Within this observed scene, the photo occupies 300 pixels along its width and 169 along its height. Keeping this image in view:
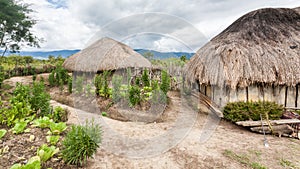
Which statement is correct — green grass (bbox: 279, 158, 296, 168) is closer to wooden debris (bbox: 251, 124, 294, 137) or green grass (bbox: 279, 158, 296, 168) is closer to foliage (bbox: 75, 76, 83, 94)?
wooden debris (bbox: 251, 124, 294, 137)

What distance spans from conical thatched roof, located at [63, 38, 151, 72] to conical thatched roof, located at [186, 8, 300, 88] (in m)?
4.41

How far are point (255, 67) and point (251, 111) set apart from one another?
1.41 meters

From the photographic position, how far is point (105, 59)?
9867 millimetres

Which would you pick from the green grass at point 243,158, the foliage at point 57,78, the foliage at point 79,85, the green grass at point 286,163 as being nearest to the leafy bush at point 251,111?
the green grass at point 243,158

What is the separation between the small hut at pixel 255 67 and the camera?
5031 millimetres

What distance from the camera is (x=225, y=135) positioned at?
404 centimetres

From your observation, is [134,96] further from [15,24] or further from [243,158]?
[15,24]

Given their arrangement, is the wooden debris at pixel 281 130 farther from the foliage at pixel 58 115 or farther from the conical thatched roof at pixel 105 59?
the conical thatched roof at pixel 105 59

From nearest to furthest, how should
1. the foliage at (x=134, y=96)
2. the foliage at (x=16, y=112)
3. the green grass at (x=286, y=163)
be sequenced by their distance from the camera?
the green grass at (x=286, y=163) → the foliage at (x=16, y=112) → the foliage at (x=134, y=96)

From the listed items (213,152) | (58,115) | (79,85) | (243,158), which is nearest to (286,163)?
(243,158)

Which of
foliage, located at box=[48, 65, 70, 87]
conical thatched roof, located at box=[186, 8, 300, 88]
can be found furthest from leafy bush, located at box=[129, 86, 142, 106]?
foliage, located at box=[48, 65, 70, 87]

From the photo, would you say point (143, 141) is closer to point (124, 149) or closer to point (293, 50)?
point (124, 149)

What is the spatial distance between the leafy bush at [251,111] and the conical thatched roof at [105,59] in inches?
212

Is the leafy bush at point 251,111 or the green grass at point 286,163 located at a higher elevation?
the leafy bush at point 251,111
